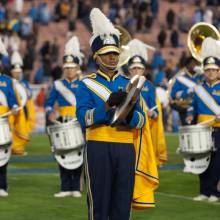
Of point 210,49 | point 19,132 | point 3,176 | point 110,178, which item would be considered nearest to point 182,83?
point 210,49

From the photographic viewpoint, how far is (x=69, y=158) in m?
12.2

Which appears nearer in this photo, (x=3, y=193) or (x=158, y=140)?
(x=3, y=193)

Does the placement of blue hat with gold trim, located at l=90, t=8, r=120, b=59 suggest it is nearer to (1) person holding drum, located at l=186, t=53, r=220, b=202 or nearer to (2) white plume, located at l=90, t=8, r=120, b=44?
(2) white plume, located at l=90, t=8, r=120, b=44

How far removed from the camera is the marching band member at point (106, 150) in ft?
26.2

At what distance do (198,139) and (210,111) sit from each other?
421 mm

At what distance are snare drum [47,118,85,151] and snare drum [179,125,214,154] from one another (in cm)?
127

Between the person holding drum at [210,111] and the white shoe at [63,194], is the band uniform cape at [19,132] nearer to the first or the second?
the white shoe at [63,194]

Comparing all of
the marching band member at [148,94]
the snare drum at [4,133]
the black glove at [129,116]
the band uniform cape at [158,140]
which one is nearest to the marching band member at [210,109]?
the marching band member at [148,94]

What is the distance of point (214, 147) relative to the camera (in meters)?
11.7

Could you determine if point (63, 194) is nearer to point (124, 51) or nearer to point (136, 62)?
point (136, 62)

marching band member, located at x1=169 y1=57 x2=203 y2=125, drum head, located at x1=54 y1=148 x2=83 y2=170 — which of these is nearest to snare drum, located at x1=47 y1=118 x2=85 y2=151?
drum head, located at x1=54 y1=148 x2=83 y2=170

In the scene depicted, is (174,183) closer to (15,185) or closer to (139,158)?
(15,185)

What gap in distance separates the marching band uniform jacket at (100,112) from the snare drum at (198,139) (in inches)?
140

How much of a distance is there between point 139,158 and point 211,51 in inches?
156
